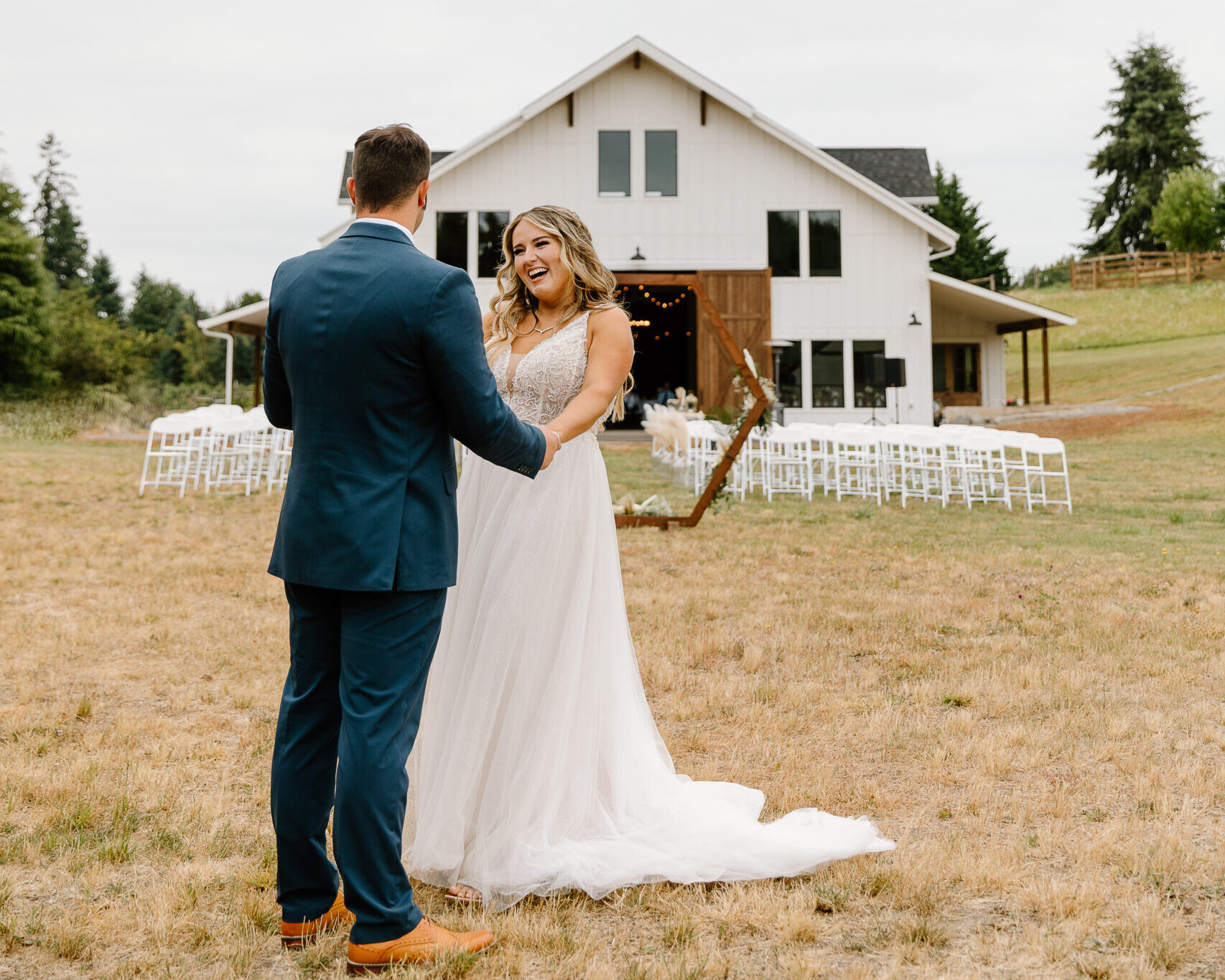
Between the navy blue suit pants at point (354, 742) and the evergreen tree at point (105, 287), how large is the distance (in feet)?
223

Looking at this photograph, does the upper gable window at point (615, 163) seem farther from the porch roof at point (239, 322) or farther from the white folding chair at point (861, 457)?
the white folding chair at point (861, 457)

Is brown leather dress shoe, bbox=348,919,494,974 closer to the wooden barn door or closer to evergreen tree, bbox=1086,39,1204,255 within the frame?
the wooden barn door

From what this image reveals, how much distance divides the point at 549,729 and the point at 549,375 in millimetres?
1071

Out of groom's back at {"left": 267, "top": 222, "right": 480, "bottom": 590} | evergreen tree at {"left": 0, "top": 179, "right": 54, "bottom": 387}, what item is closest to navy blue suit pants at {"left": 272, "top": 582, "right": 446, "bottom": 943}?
groom's back at {"left": 267, "top": 222, "right": 480, "bottom": 590}

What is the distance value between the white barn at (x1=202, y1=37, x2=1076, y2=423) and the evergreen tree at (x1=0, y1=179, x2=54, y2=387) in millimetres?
14541

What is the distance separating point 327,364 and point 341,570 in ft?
1.55

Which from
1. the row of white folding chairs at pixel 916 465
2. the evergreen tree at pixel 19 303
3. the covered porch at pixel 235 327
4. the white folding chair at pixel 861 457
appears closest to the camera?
the row of white folding chairs at pixel 916 465

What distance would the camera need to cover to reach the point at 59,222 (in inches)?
2781

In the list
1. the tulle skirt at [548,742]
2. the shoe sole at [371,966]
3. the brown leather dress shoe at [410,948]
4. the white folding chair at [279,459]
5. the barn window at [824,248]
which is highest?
the barn window at [824,248]

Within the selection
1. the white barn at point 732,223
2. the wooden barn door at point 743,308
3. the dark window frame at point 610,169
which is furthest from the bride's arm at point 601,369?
the dark window frame at point 610,169

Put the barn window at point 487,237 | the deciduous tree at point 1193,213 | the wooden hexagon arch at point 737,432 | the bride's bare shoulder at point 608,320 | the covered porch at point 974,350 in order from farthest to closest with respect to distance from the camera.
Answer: the deciduous tree at point 1193,213
the covered porch at point 974,350
the barn window at point 487,237
the wooden hexagon arch at point 737,432
the bride's bare shoulder at point 608,320

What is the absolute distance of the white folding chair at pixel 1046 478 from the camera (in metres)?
11.9

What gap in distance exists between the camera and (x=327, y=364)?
8.29 feet

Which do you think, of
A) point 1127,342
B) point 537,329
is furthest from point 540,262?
point 1127,342
